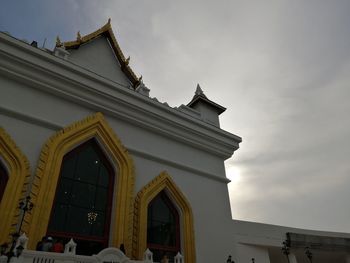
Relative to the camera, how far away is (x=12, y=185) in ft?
20.2

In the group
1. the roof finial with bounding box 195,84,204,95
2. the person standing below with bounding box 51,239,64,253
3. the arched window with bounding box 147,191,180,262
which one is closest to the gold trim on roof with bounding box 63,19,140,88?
the roof finial with bounding box 195,84,204,95

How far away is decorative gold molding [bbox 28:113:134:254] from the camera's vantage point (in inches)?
248

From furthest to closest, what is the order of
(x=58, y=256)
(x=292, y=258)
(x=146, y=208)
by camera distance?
(x=292, y=258)
(x=146, y=208)
(x=58, y=256)

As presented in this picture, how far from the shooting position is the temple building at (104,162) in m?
6.57

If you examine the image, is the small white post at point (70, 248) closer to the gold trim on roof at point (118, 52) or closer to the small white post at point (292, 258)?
the gold trim on roof at point (118, 52)

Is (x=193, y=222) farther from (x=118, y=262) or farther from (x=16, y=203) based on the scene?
(x=16, y=203)

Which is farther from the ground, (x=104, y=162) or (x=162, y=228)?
(x=104, y=162)

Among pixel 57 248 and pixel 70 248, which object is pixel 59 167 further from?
pixel 70 248

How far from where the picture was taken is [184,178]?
9.31m

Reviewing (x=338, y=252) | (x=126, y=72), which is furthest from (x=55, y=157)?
(x=338, y=252)

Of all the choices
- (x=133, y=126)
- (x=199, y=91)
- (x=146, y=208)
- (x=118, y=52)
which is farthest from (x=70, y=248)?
(x=199, y=91)

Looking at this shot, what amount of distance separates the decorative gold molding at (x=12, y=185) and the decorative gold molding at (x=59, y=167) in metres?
0.25

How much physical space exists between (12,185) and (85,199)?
1713 millimetres

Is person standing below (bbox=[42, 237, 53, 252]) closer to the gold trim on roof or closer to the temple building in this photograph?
the temple building
